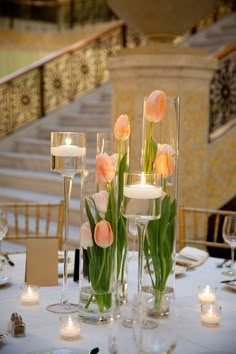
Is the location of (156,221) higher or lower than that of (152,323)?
higher

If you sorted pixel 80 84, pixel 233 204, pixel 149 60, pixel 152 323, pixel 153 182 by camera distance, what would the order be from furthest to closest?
pixel 80 84
pixel 233 204
pixel 149 60
pixel 153 182
pixel 152 323

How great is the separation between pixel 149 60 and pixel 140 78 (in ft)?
0.55

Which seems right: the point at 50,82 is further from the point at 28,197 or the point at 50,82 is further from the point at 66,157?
the point at 66,157

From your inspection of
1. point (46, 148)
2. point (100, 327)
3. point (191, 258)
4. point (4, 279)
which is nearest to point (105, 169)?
point (100, 327)

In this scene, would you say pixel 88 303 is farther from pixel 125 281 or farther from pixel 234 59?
pixel 234 59

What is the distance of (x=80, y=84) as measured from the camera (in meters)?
9.24

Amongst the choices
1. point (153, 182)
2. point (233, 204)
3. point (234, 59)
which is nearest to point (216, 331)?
point (153, 182)

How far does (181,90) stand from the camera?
5.05m

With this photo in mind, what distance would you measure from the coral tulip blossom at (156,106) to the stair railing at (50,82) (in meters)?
6.45

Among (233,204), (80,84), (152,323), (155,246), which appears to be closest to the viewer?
(152,323)

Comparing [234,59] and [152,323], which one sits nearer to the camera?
[152,323]

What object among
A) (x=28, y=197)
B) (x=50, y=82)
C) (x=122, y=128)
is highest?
(x=50, y=82)

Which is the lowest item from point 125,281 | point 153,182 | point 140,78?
point 125,281

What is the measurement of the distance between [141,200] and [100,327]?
16.9 inches
